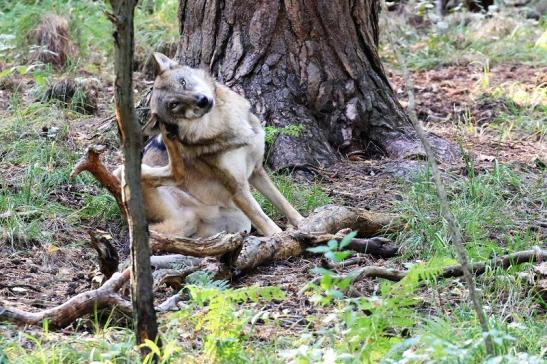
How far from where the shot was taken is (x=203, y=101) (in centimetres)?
604

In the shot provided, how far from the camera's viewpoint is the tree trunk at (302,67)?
704cm

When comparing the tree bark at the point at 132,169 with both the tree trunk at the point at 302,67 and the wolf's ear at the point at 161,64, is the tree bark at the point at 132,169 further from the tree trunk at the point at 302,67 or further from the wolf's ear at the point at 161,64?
the tree trunk at the point at 302,67

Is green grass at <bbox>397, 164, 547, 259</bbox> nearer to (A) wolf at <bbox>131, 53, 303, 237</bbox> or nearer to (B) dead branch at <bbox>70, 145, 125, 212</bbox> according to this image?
(A) wolf at <bbox>131, 53, 303, 237</bbox>

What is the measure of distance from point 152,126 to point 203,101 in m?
0.48

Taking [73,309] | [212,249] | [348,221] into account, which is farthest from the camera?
[348,221]

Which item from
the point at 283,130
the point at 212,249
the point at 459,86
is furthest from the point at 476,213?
the point at 459,86

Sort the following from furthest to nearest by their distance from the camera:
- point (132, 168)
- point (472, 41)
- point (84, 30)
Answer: point (472, 41) < point (84, 30) < point (132, 168)

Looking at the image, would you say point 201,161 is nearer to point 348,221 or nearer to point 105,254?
point 348,221

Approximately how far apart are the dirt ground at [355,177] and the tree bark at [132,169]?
0.99m

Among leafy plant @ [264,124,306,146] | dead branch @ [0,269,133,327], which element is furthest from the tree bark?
leafy plant @ [264,124,306,146]

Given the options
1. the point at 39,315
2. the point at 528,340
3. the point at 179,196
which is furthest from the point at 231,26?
the point at 528,340

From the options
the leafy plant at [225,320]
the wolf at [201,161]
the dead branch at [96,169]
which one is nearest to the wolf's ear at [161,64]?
the wolf at [201,161]

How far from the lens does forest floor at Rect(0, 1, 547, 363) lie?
12.0ft

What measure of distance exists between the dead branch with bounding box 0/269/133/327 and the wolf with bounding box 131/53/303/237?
2020 mm
